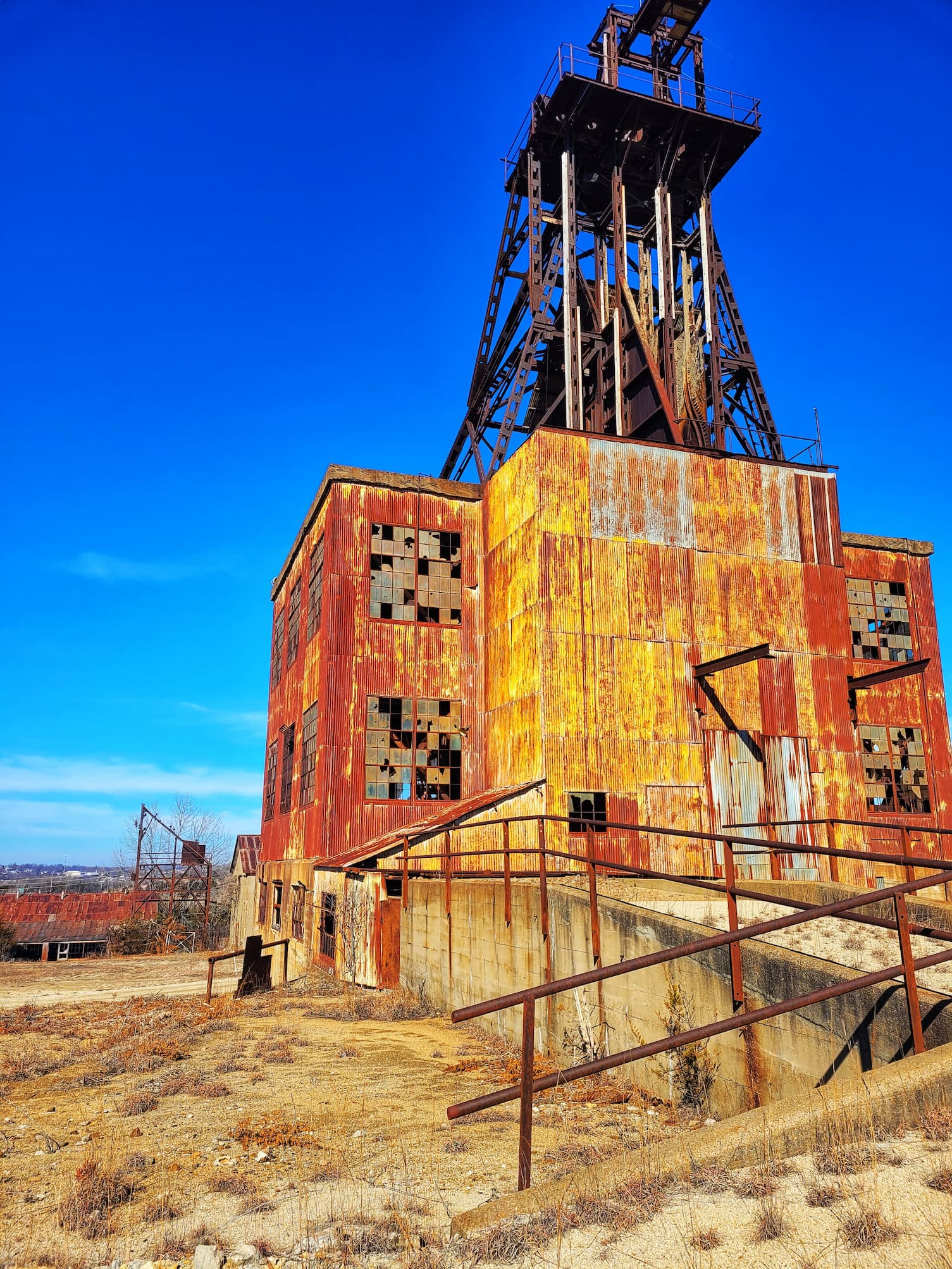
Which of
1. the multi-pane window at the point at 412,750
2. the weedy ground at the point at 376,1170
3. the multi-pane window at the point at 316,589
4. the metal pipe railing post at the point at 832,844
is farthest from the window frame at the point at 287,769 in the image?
the metal pipe railing post at the point at 832,844

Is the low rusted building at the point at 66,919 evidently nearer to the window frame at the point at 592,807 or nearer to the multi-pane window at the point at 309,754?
the multi-pane window at the point at 309,754

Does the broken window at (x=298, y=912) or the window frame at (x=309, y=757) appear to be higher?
the window frame at (x=309, y=757)

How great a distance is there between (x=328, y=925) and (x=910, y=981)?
49.2 ft

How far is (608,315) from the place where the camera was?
25.1 m

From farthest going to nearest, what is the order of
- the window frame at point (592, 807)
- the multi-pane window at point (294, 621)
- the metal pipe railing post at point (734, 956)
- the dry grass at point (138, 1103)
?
the multi-pane window at point (294, 621) < the window frame at point (592, 807) < the dry grass at point (138, 1103) < the metal pipe railing post at point (734, 956)

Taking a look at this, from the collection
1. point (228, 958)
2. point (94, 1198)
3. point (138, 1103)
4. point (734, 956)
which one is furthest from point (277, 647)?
point (94, 1198)

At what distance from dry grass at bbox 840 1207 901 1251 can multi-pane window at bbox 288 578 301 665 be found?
22.4 m

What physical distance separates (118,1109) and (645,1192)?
5.78 metres

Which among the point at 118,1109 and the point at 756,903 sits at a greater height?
the point at 756,903

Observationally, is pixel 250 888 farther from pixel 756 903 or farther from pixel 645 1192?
pixel 645 1192

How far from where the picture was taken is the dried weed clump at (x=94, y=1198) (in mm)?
5305

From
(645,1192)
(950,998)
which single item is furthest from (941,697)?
(645,1192)

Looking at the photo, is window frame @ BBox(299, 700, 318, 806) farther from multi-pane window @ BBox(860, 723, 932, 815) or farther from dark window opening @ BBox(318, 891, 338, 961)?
multi-pane window @ BBox(860, 723, 932, 815)

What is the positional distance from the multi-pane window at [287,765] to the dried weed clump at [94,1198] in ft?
61.1
